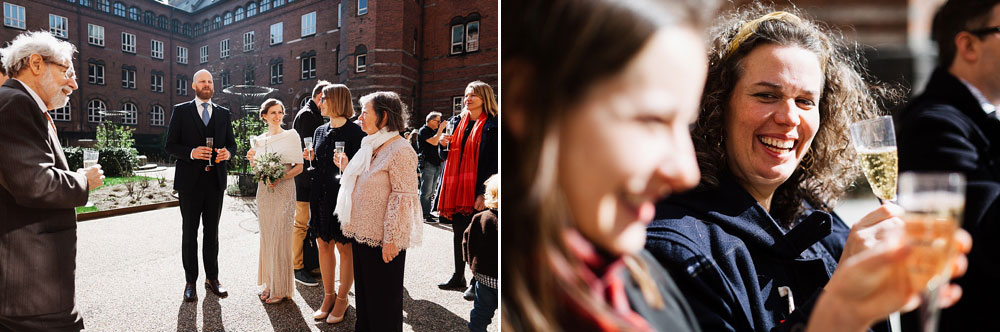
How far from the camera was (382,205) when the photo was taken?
186 cm

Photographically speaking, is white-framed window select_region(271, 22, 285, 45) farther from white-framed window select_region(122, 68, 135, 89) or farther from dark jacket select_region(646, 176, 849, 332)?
dark jacket select_region(646, 176, 849, 332)

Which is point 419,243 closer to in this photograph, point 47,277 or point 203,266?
point 203,266

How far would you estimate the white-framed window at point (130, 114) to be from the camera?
168cm

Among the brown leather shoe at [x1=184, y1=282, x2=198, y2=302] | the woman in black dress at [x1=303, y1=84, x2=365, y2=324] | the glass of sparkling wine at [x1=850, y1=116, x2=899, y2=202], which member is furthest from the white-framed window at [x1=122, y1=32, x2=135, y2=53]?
the glass of sparkling wine at [x1=850, y1=116, x2=899, y2=202]

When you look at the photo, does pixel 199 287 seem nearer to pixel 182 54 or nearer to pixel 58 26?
pixel 182 54

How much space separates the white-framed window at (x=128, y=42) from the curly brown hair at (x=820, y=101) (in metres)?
1.99

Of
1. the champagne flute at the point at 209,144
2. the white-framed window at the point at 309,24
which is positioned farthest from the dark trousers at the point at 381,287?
the white-framed window at the point at 309,24

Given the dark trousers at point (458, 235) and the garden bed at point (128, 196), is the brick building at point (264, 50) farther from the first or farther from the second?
the dark trousers at point (458, 235)

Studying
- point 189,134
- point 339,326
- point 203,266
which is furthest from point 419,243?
point 189,134

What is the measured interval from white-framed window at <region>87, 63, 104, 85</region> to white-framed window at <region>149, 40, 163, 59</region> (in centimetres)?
18

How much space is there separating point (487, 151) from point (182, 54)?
50.8 inches

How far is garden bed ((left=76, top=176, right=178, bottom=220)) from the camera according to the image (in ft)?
5.60

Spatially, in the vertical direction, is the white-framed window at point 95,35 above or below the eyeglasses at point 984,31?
above

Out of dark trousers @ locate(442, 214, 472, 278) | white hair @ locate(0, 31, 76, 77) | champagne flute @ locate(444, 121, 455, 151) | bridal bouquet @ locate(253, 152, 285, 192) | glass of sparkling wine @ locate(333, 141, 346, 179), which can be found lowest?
dark trousers @ locate(442, 214, 472, 278)
